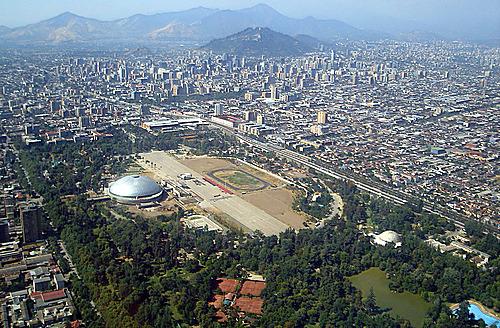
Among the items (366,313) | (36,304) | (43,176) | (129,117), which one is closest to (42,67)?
(129,117)

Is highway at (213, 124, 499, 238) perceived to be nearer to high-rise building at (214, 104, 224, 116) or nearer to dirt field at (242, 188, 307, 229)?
dirt field at (242, 188, 307, 229)

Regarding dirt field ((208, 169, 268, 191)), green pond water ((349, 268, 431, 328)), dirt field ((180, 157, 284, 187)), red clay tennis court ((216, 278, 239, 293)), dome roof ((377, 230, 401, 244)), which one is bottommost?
green pond water ((349, 268, 431, 328))

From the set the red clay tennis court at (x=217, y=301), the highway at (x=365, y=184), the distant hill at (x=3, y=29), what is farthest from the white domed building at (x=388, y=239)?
the distant hill at (x=3, y=29)

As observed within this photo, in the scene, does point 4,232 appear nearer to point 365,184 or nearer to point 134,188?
point 134,188

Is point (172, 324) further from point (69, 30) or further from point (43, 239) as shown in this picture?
point (69, 30)

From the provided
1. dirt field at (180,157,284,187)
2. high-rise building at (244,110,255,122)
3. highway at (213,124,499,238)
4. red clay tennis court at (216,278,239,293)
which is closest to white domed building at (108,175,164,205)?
dirt field at (180,157,284,187)
